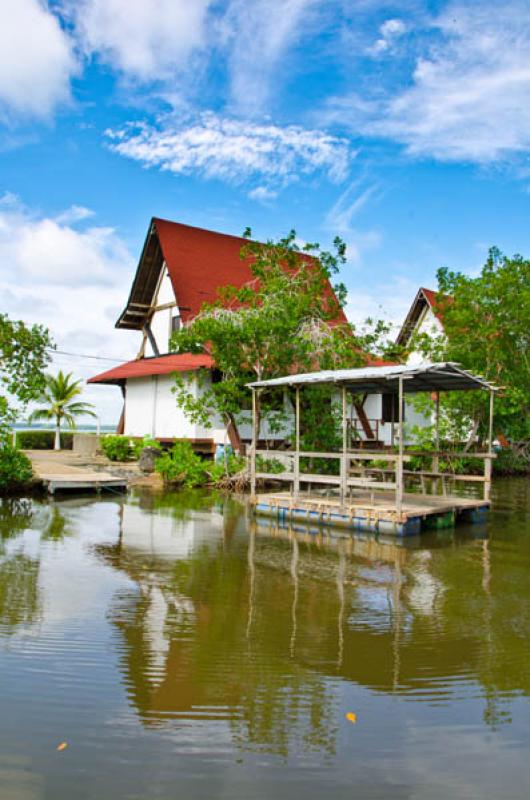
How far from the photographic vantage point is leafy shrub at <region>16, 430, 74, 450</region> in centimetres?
3216

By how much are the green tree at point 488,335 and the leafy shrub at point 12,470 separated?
14214 millimetres

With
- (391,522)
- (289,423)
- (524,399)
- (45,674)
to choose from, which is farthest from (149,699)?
(524,399)

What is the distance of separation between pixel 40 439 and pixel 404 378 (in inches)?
912

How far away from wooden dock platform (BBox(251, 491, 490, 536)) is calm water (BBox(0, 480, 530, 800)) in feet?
6.48

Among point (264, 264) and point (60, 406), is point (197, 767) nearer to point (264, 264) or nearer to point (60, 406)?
point (264, 264)

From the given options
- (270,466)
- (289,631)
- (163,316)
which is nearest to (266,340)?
(270,466)

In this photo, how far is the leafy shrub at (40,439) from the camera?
1266 inches

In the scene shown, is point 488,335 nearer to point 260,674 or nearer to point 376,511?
point 376,511

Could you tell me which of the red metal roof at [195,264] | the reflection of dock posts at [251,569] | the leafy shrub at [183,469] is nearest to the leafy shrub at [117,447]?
the leafy shrub at [183,469]

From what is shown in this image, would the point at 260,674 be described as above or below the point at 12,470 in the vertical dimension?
below

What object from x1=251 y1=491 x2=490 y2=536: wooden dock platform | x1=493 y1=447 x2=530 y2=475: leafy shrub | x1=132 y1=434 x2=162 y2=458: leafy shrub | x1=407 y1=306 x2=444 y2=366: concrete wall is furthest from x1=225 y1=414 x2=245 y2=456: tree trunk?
x1=407 y1=306 x2=444 y2=366: concrete wall

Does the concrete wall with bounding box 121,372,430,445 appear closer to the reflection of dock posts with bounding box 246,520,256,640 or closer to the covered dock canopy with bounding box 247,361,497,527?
the covered dock canopy with bounding box 247,361,497,527

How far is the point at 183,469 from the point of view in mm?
21188

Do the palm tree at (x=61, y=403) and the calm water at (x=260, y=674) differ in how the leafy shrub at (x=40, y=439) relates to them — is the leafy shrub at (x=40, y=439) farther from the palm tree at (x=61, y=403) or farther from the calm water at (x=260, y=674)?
the calm water at (x=260, y=674)
